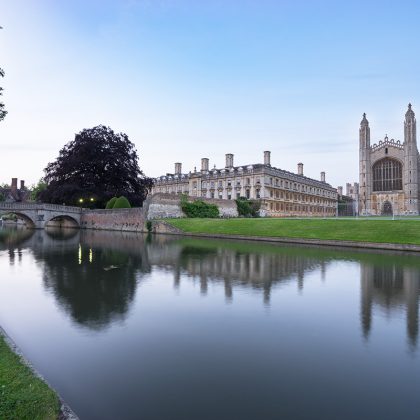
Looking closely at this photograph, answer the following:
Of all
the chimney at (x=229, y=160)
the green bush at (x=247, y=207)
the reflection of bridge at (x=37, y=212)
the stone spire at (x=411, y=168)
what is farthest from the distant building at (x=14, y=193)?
the stone spire at (x=411, y=168)

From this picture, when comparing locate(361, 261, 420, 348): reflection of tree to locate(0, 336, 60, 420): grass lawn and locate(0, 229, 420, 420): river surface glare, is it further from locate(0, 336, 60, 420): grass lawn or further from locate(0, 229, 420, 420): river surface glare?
locate(0, 336, 60, 420): grass lawn

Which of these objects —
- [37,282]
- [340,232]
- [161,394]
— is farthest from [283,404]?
[340,232]

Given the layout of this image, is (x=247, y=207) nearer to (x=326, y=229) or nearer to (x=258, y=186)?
(x=258, y=186)

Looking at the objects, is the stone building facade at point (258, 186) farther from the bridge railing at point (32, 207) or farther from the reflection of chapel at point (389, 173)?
the bridge railing at point (32, 207)

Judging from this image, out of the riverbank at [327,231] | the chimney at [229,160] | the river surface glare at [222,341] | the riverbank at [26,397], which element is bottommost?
the river surface glare at [222,341]

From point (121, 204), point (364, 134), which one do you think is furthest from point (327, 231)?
point (364, 134)

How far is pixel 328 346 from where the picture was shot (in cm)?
789

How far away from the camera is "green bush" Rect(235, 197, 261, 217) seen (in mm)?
70062

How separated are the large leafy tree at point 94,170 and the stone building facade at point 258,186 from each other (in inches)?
672

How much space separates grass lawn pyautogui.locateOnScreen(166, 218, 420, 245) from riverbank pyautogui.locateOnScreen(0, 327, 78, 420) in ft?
88.3

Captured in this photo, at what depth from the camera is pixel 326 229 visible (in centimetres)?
3422

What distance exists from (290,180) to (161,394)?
3317 inches

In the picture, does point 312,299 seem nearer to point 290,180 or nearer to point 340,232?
point 340,232

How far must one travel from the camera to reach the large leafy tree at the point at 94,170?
6062 centimetres
